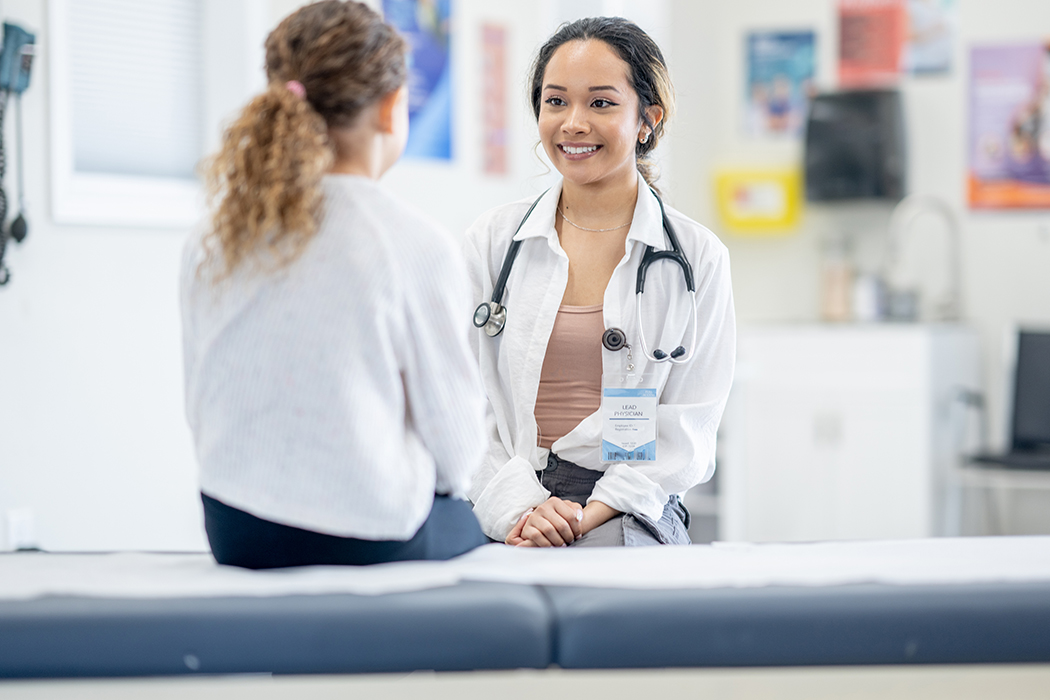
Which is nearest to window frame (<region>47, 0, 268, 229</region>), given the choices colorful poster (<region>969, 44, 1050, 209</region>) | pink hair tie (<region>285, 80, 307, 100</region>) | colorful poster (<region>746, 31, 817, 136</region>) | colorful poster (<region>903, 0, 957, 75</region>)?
pink hair tie (<region>285, 80, 307, 100</region>)

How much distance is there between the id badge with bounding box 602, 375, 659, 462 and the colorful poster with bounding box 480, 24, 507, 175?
286cm

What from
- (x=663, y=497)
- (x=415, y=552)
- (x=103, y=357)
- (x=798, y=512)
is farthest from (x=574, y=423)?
A: (x=798, y=512)

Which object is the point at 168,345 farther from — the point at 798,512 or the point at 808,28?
the point at 808,28

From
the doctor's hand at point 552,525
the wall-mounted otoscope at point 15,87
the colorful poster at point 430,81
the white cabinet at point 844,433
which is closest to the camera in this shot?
the doctor's hand at point 552,525

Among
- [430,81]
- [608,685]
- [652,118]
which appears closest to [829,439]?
[430,81]

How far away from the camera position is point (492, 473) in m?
1.76

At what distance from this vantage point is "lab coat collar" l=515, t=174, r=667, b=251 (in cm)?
174

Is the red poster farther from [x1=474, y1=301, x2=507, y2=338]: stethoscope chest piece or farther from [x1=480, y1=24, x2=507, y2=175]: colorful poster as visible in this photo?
[x1=474, y1=301, x2=507, y2=338]: stethoscope chest piece

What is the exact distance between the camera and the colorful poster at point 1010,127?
14.4 feet

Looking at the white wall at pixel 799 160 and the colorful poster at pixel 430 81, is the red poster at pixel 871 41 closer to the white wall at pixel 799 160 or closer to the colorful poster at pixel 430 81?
the white wall at pixel 799 160

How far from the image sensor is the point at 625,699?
1137 mm

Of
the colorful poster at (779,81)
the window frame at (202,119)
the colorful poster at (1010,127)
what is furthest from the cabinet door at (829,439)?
the window frame at (202,119)

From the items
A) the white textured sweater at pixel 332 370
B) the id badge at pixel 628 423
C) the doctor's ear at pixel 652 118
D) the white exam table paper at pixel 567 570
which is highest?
the doctor's ear at pixel 652 118

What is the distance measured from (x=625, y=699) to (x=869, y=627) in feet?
0.92
